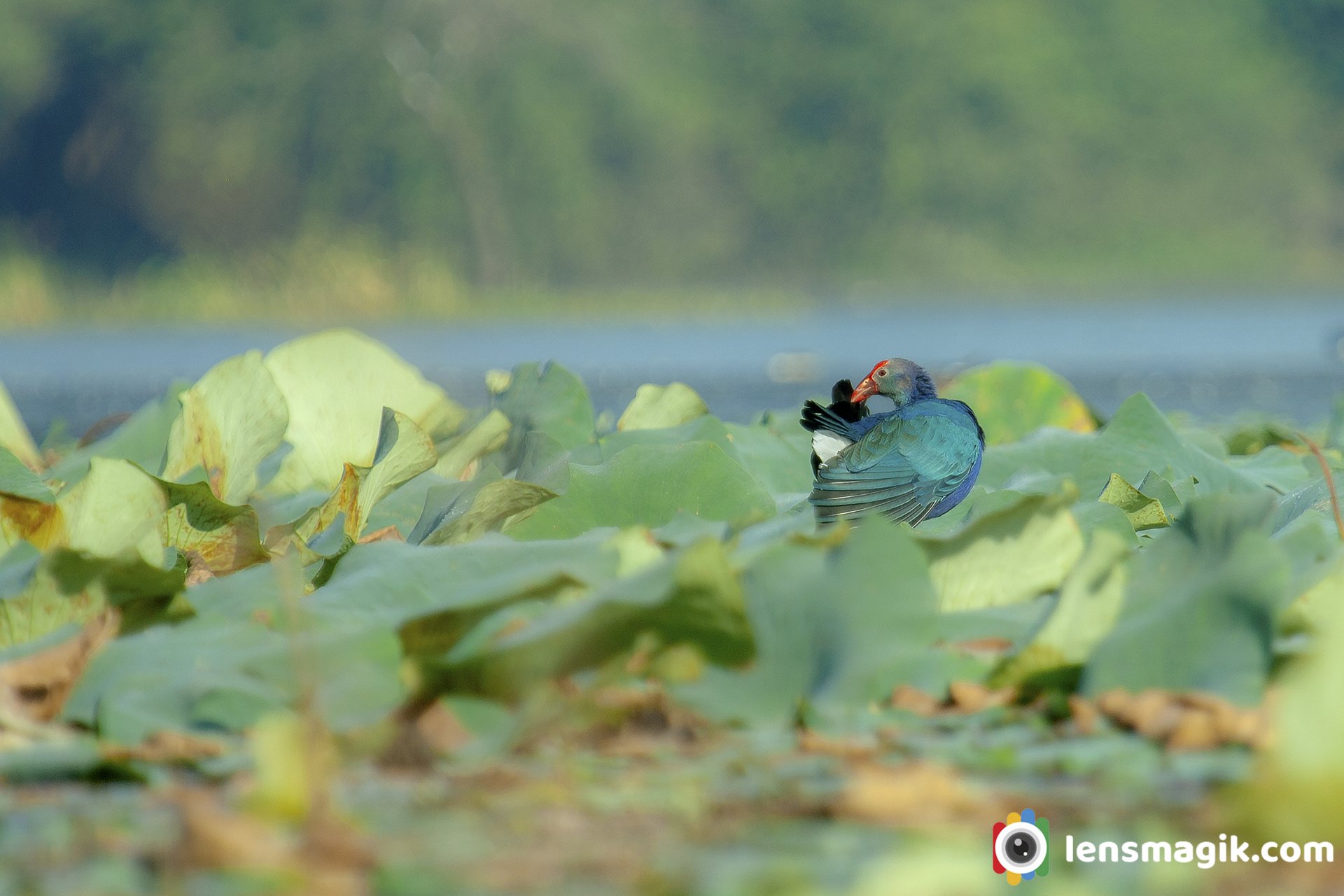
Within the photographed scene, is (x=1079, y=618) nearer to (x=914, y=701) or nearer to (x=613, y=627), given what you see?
(x=914, y=701)

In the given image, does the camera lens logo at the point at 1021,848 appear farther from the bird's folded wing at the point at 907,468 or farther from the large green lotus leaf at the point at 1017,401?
the large green lotus leaf at the point at 1017,401

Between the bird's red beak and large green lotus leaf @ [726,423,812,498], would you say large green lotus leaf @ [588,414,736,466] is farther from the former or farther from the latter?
the bird's red beak

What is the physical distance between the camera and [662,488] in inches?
66.1

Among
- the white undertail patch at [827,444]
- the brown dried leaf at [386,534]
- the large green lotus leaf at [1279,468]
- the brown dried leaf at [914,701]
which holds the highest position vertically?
the white undertail patch at [827,444]

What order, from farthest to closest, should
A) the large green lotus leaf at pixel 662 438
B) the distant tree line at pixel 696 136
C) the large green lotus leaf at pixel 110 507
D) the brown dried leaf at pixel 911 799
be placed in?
the distant tree line at pixel 696 136, the large green lotus leaf at pixel 662 438, the large green lotus leaf at pixel 110 507, the brown dried leaf at pixel 911 799

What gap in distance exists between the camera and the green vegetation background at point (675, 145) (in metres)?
33.5

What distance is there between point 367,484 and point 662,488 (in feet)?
1.13

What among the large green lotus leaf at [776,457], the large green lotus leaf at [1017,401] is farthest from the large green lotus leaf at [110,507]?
the large green lotus leaf at [1017,401]

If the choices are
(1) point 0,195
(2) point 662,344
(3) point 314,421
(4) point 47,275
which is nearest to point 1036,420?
(3) point 314,421

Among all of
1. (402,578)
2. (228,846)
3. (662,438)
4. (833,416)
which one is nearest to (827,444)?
(833,416)

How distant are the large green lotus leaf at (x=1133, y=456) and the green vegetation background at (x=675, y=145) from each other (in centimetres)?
2683

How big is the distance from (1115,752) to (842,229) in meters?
38.0

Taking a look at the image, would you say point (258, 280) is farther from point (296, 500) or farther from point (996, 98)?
point (296, 500)

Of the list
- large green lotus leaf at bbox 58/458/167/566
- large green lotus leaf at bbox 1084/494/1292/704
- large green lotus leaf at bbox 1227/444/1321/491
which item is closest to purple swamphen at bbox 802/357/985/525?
large green lotus leaf at bbox 1227/444/1321/491
